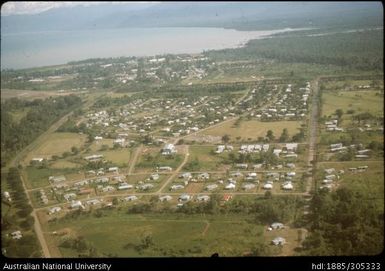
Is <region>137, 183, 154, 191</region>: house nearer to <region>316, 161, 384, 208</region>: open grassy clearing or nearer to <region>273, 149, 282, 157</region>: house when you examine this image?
<region>273, 149, 282, 157</region>: house

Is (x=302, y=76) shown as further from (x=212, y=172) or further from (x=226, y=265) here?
(x=226, y=265)

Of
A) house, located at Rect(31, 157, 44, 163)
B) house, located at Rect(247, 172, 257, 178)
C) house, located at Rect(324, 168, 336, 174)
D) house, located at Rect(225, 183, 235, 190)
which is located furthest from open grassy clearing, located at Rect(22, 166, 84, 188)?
house, located at Rect(324, 168, 336, 174)

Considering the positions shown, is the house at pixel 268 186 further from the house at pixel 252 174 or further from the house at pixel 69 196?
the house at pixel 69 196

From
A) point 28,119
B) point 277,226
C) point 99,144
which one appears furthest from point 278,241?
point 28,119

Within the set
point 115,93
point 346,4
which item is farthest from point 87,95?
point 346,4

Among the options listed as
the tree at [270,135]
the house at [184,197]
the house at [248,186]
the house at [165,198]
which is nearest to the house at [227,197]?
the house at [248,186]

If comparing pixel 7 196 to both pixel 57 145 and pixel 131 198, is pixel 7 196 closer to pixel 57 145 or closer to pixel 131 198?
pixel 57 145

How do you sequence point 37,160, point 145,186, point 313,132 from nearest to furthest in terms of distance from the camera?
point 145,186 < point 37,160 < point 313,132
